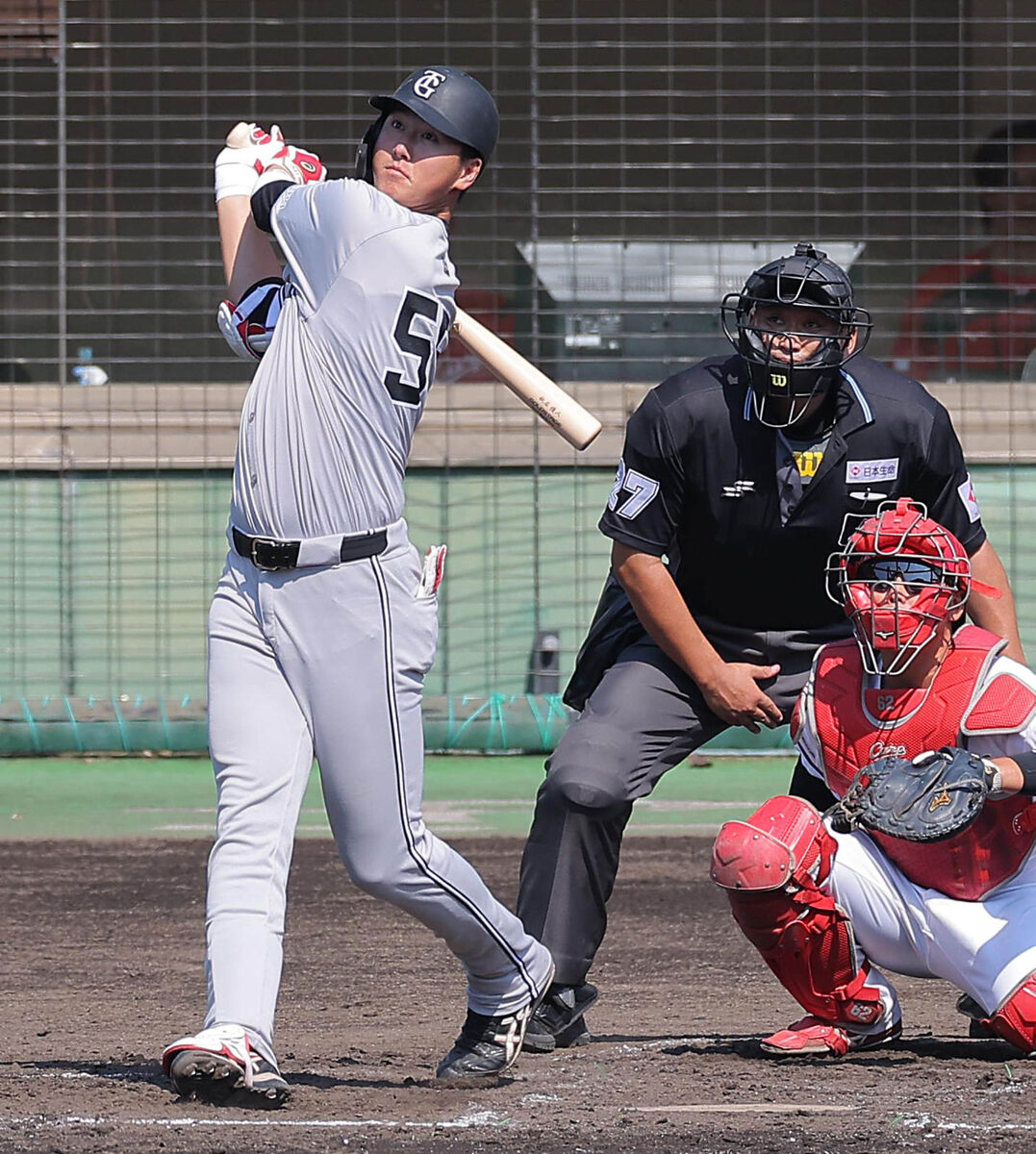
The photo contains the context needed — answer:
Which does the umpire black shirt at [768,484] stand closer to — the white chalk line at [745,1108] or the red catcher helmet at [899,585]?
the red catcher helmet at [899,585]

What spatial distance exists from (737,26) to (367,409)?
727cm

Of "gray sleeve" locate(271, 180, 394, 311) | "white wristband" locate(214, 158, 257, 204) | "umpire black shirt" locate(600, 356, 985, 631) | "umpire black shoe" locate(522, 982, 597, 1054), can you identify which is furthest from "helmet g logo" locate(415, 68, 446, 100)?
"umpire black shoe" locate(522, 982, 597, 1054)

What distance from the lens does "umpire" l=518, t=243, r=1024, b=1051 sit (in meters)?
4.58

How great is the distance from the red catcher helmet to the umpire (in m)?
0.47

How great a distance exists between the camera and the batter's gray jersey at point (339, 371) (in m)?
3.68

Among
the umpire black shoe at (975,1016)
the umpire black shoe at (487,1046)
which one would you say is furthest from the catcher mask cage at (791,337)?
the umpire black shoe at (487,1046)

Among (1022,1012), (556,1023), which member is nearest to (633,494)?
(556,1023)

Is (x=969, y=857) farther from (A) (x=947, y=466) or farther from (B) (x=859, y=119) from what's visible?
(B) (x=859, y=119)

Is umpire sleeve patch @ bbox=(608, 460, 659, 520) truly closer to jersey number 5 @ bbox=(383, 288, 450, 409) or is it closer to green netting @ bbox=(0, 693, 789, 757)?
jersey number 5 @ bbox=(383, 288, 450, 409)

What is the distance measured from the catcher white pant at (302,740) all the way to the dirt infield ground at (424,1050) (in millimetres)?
337

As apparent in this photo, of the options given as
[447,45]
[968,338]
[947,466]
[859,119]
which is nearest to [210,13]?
[447,45]

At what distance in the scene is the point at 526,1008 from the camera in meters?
4.01

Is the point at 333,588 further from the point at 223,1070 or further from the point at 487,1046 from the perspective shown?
the point at 487,1046

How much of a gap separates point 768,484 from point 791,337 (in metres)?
0.36
